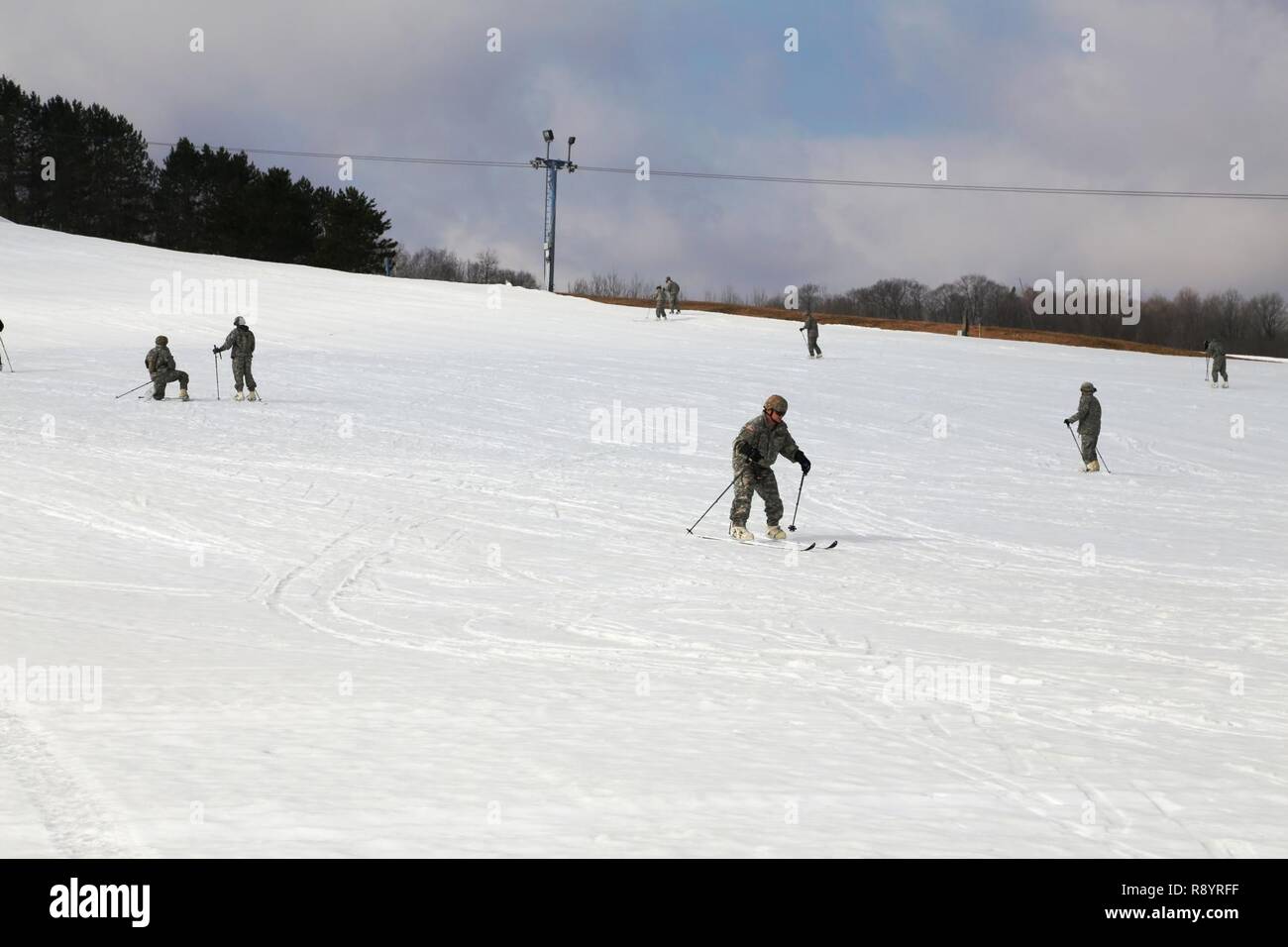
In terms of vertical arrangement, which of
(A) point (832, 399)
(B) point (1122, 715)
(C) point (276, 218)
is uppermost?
(C) point (276, 218)

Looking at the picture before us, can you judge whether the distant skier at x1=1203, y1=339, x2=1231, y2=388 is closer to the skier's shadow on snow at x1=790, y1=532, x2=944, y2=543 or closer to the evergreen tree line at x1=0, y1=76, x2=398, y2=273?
the skier's shadow on snow at x1=790, y1=532, x2=944, y2=543

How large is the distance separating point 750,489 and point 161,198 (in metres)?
70.7

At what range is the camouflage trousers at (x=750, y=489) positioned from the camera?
13820mm

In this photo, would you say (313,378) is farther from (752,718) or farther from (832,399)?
(752,718)

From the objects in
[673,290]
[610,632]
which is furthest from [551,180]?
[610,632]

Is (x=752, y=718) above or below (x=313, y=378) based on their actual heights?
below

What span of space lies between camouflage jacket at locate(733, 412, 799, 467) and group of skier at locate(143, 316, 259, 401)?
1223 cm

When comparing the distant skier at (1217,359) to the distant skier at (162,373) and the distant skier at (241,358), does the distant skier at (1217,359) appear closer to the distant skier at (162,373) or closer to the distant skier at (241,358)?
the distant skier at (241,358)

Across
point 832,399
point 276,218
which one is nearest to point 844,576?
point 832,399

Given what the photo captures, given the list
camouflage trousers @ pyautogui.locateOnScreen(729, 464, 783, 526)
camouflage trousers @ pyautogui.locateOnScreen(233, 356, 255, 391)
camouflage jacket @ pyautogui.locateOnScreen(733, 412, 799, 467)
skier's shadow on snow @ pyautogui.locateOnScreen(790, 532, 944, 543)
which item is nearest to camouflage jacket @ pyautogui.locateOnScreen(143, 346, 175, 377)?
camouflage trousers @ pyautogui.locateOnScreen(233, 356, 255, 391)

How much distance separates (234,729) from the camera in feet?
20.5

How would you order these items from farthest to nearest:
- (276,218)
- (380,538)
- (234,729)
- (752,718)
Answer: (276,218)
(380,538)
(752,718)
(234,729)

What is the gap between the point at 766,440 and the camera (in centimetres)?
1370
